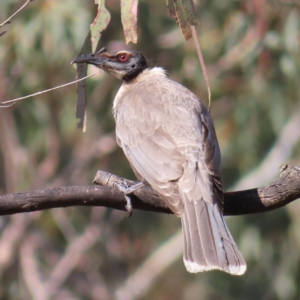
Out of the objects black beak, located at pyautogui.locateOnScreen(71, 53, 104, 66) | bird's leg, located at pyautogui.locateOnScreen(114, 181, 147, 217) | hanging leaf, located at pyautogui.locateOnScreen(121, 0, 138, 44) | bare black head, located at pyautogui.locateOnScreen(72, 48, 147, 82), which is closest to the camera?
hanging leaf, located at pyautogui.locateOnScreen(121, 0, 138, 44)

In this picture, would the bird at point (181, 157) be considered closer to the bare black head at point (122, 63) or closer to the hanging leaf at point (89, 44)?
the bare black head at point (122, 63)

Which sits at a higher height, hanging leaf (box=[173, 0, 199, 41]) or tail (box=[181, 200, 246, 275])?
hanging leaf (box=[173, 0, 199, 41])

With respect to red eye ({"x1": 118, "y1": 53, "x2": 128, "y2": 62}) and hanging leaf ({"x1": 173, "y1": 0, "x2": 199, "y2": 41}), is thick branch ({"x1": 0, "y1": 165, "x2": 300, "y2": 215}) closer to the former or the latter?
hanging leaf ({"x1": 173, "y1": 0, "x2": 199, "y2": 41})

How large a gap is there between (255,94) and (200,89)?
0.94 meters

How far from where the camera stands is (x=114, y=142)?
9492 mm

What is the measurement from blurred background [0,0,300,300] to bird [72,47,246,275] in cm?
239

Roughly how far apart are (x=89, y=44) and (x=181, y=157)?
36.4 inches

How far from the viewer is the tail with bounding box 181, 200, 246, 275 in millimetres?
4203

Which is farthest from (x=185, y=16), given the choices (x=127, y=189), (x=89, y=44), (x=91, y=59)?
(x=91, y=59)

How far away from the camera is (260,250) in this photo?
8992 millimetres

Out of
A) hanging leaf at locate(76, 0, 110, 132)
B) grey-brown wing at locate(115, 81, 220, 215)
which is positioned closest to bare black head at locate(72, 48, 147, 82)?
grey-brown wing at locate(115, 81, 220, 215)

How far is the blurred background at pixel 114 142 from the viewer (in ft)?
27.5

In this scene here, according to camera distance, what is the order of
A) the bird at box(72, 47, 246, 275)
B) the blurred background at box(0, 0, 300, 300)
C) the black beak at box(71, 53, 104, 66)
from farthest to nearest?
the blurred background at box(0, 0, 300, 300)
the black beak at box(71, 53, 104, 66)
the bird at box(72, 47, 246, 275)

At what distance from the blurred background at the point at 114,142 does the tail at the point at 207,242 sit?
146 inches
